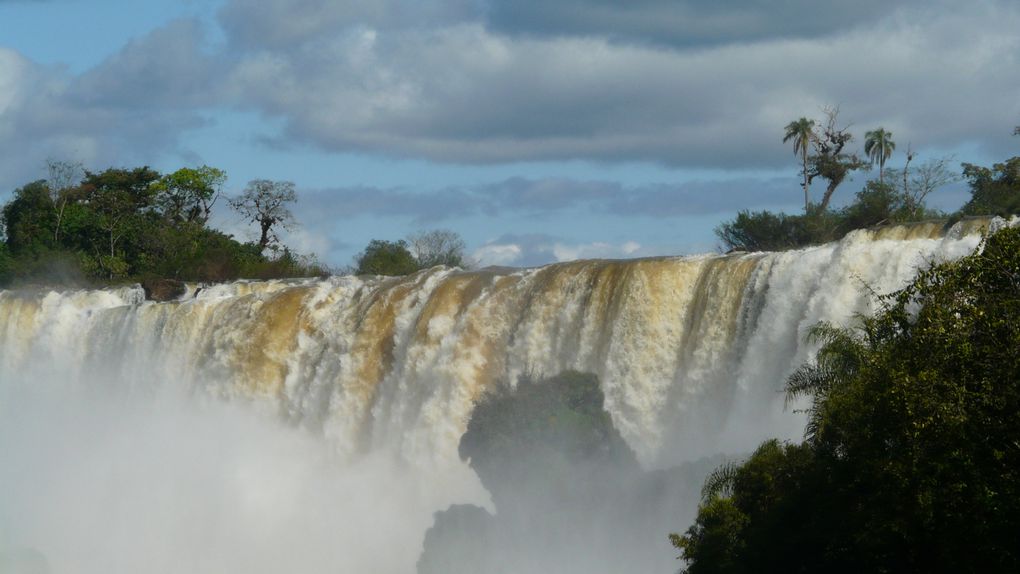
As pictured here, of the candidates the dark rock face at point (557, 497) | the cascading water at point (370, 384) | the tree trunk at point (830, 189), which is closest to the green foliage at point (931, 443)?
the cascading water at point (370, 384)

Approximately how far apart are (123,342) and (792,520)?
28212 mm

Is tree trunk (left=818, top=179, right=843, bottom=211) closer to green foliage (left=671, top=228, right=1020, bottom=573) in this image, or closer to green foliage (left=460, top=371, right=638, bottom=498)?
green foliage (left=460, top=371, right=638, bottom=498)

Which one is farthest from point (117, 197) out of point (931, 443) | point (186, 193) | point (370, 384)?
point (931, 443)

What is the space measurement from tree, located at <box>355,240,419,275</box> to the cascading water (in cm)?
2820

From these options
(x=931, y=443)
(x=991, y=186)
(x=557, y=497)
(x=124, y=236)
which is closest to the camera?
(x=931, y=443)

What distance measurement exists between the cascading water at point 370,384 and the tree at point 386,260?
92.5 feet

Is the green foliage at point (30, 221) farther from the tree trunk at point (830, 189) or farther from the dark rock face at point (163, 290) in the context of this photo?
the tree trunk at point (830, 189)

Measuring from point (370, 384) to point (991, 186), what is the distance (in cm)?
2063

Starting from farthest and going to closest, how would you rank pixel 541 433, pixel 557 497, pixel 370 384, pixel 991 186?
pixel 991 186 → pixel 370 384 → pixel 541 433 → pixel 557 497

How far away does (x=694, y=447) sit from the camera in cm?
2539

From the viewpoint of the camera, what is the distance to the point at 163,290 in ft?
153

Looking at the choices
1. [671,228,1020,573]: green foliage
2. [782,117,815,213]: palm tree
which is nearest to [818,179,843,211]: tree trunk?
[782,117,815,213]: palm tree

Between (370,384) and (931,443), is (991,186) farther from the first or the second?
(931,443)

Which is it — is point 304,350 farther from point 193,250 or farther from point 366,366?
point 193,250
